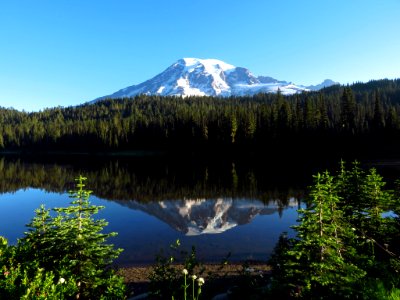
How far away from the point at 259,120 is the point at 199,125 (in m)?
29.9

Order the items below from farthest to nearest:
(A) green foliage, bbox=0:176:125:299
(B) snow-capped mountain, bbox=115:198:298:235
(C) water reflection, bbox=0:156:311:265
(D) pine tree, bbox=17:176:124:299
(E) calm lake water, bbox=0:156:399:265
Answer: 1. (B) snow-capped mountain, bbox=115:198:298:235
2. (C) water reflection, bbox=0:156:311:265
3. (E) calm lake water, bbox=0:156:399:265
4. (D) pine tree, bbox=17:176:124:299
5. (A) green foliage, bbox=0:176:125:299

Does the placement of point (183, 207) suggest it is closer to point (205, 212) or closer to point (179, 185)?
point (205, 212)

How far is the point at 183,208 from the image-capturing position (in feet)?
152

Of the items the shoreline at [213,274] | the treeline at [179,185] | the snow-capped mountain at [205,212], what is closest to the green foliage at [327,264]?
the shoreline at [213,274]

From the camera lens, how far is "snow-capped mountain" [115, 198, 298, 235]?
3718cm

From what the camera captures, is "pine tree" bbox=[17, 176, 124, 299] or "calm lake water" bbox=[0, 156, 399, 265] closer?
"pine tree" bbox=[17, 176, 124, 299]

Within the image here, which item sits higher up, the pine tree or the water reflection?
the pine tree

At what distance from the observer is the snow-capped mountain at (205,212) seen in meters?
37.2

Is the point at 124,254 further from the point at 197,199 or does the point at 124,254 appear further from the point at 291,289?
the point at 197,199

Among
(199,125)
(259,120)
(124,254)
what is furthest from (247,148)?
(124,254)

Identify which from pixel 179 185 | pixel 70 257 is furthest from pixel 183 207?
pixel 70 257

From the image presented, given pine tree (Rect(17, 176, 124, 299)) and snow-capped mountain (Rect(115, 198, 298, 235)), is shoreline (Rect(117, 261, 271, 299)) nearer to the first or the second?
pine tree (Rect(17, 176, 124, 299))

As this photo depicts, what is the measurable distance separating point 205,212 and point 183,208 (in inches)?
169

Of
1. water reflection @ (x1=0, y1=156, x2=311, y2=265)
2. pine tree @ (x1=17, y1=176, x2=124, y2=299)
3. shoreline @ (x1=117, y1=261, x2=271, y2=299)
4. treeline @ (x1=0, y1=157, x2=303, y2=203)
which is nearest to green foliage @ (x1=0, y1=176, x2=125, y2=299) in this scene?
pine tree @ (x1=17, y1=176, x2=124, y2=299)
